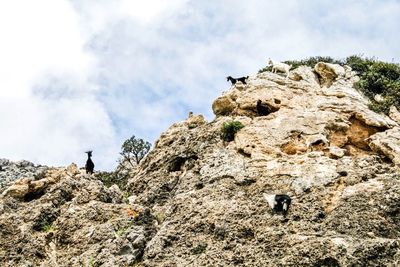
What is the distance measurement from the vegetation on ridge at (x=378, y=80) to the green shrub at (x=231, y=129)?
6.31 meters

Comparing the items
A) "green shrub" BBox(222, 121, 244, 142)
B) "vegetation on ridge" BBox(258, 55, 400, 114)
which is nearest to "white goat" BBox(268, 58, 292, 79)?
"vegetation on ridge" BBox(258, 55, 400, 114)

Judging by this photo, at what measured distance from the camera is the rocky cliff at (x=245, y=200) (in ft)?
50.2

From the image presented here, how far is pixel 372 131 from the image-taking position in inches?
848

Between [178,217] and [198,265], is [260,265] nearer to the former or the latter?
[198,265]

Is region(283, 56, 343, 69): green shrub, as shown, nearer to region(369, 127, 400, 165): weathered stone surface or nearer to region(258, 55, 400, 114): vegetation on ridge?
region(258, 55, 400, 114): vegetation on ridge

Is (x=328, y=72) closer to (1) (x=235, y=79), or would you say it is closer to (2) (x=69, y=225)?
(1) (x=235, y=79)

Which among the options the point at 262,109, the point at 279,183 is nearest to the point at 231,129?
the point at 262,109

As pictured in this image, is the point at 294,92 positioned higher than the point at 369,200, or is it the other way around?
the point at 294,92

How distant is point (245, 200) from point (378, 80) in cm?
1292

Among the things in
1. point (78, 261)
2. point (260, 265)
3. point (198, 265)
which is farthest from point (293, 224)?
point (78, 261)

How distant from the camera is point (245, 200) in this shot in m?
17.6

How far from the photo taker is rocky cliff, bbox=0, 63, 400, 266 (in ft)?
50.2

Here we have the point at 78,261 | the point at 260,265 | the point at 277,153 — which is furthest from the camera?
the point at 277,153

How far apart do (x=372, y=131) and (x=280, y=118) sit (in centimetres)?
377
